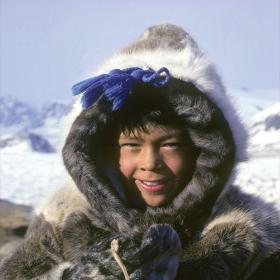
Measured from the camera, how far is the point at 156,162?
1.74m

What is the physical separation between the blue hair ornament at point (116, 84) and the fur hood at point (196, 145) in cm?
3

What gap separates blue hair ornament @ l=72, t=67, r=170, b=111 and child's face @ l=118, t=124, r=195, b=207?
13 centimetres

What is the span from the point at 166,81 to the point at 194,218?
1.42ft

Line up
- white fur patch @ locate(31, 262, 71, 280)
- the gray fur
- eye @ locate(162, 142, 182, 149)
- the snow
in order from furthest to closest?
the snow → the gray fur → eye @ locate(162, 142, 182, 149) → white fur patch @ locate(31, 262, 71, 280)

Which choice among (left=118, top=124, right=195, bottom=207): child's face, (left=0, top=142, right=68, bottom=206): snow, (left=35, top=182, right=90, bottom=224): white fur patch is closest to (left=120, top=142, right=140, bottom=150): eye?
(left=118, top=124, right=195, bottom=207): child's face

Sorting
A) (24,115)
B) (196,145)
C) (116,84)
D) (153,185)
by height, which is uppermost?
(116,84)

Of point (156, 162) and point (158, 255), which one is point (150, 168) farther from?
point (158, 255)

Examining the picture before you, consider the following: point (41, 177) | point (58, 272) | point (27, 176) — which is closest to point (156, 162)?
→ point (58, 272)

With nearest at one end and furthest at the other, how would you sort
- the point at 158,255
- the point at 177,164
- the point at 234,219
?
the point at 158,255, the point at 234,219, the point at 177,164

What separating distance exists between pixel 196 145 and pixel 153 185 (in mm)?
187

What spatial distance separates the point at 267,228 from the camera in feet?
5.50

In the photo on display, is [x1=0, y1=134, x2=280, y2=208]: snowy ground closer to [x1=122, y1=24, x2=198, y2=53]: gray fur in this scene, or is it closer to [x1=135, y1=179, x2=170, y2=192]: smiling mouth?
[x1=122, y1=24, x2=198, y2=53]: gray fur

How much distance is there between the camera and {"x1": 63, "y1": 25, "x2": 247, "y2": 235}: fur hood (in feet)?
5.60

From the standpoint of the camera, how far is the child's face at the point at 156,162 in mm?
1741
